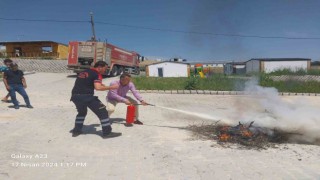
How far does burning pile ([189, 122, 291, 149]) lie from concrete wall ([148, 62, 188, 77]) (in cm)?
→ 3776

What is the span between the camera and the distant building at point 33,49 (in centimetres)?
4028

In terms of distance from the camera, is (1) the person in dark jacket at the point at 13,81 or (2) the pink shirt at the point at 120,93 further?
(1) the person in dark jacket at the point at 13,81

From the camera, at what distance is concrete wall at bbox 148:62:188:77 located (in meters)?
44.9

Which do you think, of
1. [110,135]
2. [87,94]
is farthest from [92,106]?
[110,135]

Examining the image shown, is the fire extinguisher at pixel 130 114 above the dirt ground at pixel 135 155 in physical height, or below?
above

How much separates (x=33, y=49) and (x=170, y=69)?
19.4 metres

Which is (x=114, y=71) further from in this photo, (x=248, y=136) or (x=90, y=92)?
(x=248, y=136)

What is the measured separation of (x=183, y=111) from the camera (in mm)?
9953

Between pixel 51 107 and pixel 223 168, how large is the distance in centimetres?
781

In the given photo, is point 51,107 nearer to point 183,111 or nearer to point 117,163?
point 183,111

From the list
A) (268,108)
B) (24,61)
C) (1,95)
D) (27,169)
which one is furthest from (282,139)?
(24,61)

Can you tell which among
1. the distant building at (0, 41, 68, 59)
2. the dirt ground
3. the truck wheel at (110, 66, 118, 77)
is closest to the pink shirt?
the dirt ground

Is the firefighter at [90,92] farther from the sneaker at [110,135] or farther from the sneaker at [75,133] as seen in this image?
the sneaker at [75,133]

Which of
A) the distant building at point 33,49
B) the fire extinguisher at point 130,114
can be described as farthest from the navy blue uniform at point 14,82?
the distant building at point 33,49
